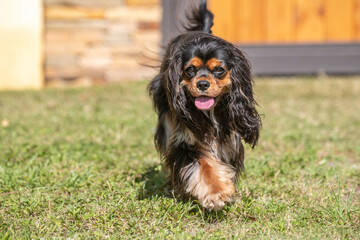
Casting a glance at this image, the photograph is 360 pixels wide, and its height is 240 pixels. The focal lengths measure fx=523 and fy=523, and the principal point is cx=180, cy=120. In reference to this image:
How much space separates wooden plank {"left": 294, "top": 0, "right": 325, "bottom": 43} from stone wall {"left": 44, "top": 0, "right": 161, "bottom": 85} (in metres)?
2.66

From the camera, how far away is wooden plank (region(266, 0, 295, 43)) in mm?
9875

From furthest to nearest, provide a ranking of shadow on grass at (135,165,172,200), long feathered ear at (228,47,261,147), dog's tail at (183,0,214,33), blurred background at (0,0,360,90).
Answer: blurred background at (0,0,360,90) → dog's tail at (183,0,214,33) → shadow on grass at (135,165,172,200) → long feathered ear at (228,47,261,147)

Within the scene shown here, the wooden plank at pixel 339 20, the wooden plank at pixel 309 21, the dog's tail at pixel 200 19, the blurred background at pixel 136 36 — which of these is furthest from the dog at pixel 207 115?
the wooden plank at pixel 339 20

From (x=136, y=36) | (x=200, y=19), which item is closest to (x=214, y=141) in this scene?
(x=200, y=19)

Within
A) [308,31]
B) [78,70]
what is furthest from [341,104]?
[78,70]

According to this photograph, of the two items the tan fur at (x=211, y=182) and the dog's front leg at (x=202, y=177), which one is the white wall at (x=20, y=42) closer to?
the dog's front leg at (x=202, y=177)

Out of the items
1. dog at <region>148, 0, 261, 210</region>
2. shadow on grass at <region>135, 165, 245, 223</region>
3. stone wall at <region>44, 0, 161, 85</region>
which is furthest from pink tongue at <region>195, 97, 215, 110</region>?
stone wall at <region>44, 0, 161, 85</region>

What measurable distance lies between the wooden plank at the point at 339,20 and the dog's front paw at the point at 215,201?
24.0 feet

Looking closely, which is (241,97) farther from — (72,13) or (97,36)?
(72,13)

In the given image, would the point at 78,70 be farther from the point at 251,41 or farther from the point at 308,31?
the point at 308,31

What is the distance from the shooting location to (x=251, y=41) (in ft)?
32.9

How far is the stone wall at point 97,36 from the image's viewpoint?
9422 mm

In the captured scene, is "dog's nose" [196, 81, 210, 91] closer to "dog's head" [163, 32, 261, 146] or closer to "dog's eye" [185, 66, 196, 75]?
"dog's head" [163, 32, 261, 146]

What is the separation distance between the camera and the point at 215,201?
3.41 metres
